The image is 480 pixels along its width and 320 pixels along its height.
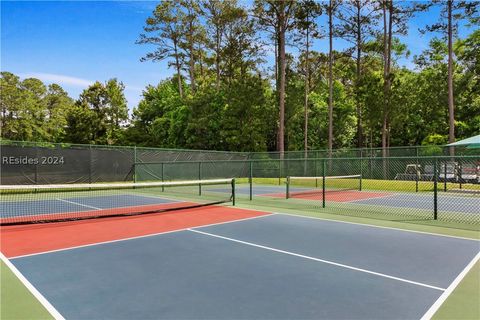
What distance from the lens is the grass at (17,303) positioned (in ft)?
11.3

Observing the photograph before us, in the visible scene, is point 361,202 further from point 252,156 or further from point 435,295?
point 252,156

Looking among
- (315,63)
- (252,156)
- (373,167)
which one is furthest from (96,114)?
(373,167)

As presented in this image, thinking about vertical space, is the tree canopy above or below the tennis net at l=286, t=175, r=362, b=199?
above

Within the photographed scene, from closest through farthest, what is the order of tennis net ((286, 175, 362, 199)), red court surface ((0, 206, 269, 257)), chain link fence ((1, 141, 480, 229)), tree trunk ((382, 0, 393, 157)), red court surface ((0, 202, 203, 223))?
red court surface ((0, 206, 269, 257)), red court surface ((0, 202, 203, 223)), chain link fence ((1, 141, 480, 229)), tennis net ((286, 175, 362, 199)), tree trunk ((382, 0, 393, 157))

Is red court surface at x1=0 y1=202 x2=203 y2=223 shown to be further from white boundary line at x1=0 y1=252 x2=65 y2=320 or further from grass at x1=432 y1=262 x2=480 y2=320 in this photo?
grass at x1=432 y1=262 x2=480 y2=320

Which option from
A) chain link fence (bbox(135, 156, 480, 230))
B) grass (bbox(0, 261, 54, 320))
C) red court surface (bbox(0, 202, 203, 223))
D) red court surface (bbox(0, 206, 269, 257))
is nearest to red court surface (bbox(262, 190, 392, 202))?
chain link fence (bbox(135, 156, 480, 230))

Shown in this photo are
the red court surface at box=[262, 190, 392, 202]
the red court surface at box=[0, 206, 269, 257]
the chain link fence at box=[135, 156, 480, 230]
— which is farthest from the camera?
the red court surface at box=[262, 190, 392, 202]

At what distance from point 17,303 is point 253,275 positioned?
105 inches

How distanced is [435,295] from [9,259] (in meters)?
5.85

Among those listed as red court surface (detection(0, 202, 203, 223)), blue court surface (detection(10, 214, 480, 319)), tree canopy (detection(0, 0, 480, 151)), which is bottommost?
red court surface (detection(0, 202, 203, 223))

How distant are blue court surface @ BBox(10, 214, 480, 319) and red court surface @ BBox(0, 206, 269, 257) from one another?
57 cm

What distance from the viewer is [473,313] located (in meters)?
3.49

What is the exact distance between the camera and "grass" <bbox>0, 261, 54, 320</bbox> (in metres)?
3.44

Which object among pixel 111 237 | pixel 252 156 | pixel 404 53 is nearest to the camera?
pixel 111 237
